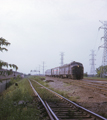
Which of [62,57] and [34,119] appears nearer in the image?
[34,119]

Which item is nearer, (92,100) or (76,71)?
(92,100)

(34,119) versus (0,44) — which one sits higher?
(0,44)

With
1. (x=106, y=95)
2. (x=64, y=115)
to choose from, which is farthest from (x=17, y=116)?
(x=106, y=95)

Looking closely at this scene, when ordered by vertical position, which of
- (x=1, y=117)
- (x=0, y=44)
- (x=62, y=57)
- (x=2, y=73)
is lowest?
(x=1, y=117)

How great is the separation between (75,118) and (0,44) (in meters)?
4.42

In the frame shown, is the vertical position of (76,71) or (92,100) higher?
(76,71)

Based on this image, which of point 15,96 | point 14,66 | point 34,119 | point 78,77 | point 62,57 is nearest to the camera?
point 34,119

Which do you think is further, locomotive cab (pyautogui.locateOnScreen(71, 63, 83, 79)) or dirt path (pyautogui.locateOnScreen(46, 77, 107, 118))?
locomotive cab (pyautogui.locateOnScreen(71, 63, 83, 79))

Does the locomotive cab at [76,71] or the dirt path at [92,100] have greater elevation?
the locomotive cab at [76,71]

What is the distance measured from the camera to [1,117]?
6234 mm

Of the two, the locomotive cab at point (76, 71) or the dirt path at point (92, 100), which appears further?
the locomotive cab at point (76, 71)

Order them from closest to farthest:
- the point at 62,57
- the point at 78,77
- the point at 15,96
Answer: the point at 15,96
the point at 78,77
the point at 62,57

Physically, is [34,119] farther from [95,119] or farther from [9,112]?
[95,119]

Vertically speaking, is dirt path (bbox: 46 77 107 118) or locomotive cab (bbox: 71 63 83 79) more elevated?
locomotive cab (bbox: 71 63 83 79)
